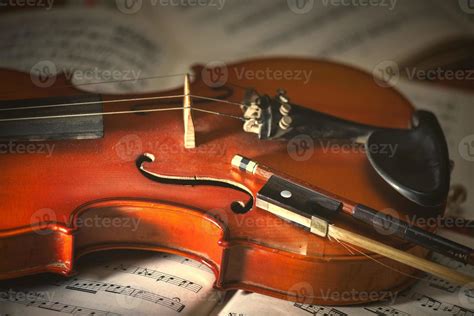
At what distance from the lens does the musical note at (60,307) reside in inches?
46.8

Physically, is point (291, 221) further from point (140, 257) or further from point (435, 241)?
point (140, 257)

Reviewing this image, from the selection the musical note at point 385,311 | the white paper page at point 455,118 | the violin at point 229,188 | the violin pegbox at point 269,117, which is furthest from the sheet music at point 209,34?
the musical note at point 385,311

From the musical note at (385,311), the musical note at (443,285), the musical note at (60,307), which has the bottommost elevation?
the musical note at (60,307)

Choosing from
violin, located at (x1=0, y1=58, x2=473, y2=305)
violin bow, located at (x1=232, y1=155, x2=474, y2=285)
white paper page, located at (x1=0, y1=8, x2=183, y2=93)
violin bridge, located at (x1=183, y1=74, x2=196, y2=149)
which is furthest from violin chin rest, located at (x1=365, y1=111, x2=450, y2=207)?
white paper page, located at (x1=0, y1=8, x2=183, y2=93)

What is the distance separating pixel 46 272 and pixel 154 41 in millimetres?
961

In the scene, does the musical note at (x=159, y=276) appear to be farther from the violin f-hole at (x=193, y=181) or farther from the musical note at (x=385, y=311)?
the musical note at (x=385, y=311)

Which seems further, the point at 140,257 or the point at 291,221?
the point at 140,257

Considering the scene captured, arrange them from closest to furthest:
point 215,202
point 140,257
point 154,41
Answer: point 215,202, point 140,257, point 154,41

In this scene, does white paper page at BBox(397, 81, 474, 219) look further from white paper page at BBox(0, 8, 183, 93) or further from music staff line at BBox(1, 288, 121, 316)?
music staff line at BBox(1, 288, 121, 316)

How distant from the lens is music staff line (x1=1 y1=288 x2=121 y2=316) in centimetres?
119

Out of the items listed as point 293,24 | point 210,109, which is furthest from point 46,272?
point 293,24

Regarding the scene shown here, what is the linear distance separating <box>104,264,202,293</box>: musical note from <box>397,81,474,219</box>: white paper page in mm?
789

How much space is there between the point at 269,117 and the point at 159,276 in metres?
0.45

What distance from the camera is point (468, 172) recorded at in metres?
1.64
